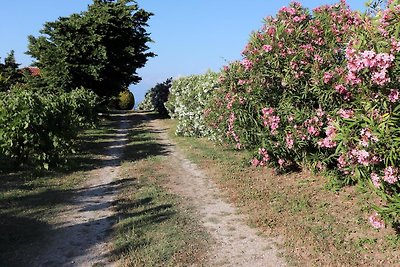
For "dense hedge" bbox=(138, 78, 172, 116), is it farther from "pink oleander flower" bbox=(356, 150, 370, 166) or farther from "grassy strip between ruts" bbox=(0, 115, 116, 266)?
"pink oleander flower" bbox=(356, 150, 370, 166)

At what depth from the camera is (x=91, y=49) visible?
21641 mm

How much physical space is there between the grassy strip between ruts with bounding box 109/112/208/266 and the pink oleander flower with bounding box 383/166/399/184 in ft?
7.40

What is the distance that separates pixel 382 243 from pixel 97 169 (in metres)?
6.88

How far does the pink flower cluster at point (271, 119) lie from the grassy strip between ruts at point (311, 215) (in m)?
1.13

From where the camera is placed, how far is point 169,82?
27.9m

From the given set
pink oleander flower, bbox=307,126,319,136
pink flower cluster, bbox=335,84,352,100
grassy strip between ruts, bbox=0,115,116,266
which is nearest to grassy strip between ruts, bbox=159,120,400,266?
pink oleander flower, bbox=307,126,319,136

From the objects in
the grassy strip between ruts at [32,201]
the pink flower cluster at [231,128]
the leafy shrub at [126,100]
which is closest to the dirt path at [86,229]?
the grassy strip between ruts at [32,201]

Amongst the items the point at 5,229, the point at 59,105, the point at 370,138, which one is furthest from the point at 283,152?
the point at 59,105

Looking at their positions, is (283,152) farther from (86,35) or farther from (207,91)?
(86,35)

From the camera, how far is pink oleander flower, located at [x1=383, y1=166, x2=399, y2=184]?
4.18 meters

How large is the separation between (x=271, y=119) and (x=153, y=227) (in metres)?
3.11

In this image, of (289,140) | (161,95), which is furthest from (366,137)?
(161,95)

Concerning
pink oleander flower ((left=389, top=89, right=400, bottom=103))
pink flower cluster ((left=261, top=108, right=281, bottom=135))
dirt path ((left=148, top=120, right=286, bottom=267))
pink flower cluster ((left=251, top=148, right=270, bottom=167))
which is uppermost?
pink oleander flower ((left=389, top=89, right=400, bottom=103))

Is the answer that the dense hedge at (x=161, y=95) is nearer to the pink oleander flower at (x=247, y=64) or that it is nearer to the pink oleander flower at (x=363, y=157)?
the pink oleander flower at (x=247, y=64)
